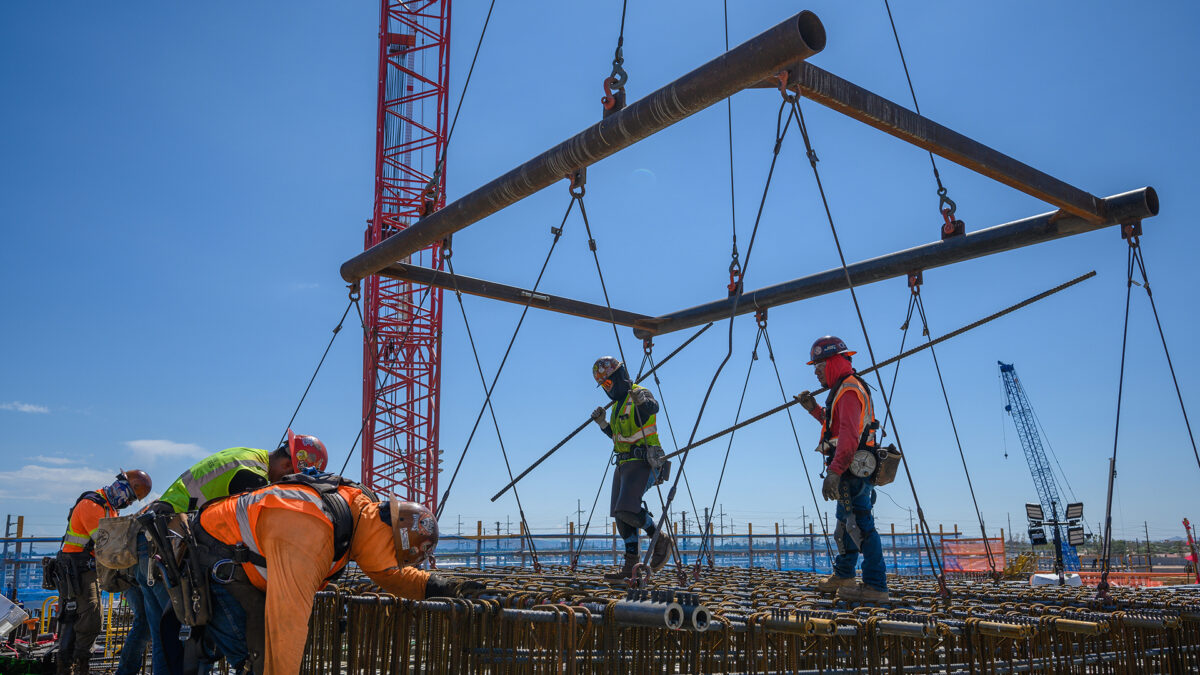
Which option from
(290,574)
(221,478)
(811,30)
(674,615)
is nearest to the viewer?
(674,615)

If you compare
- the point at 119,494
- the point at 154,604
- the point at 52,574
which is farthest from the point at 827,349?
the point at 52,574

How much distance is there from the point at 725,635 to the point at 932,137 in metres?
3.64

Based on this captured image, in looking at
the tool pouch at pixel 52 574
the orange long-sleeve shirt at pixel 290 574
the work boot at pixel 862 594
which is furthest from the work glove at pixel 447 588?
the tool pouch at pixel 52 574

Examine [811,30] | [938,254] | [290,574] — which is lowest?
[290,574]

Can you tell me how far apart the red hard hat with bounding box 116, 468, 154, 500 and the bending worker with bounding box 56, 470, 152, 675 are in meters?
0.18

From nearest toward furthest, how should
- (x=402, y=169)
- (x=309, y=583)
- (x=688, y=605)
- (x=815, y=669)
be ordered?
(x=688, y=605) < (x=309, y=583) < (x=815, y=669) < (x=402, y=169)

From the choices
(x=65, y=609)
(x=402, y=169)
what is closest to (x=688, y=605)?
(x=65, y=609)

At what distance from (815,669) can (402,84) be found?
29.7 metres

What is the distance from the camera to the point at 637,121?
5.27 metres

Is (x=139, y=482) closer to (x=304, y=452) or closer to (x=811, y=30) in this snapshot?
(x=304, y=452)

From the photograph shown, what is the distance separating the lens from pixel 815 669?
4.04 metres

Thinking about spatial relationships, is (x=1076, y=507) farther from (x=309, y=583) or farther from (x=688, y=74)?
(x=309, y=583)

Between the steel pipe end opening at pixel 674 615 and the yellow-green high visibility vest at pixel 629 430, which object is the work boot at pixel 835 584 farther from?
the steel pipe end opening at pixel 674 615

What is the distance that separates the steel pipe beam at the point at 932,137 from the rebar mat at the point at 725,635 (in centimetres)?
283
